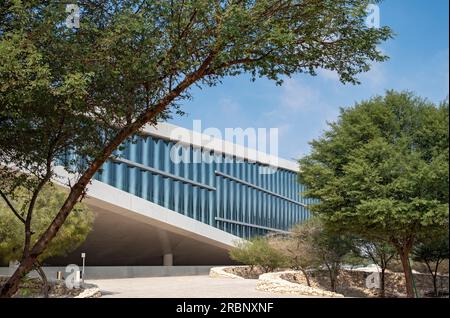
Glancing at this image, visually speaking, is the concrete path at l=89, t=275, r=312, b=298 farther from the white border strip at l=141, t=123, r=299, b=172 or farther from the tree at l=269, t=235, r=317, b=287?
the white border strip at l=141, t=123, r=299, b=172

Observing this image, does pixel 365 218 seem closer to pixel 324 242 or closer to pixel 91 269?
pixel 324 242

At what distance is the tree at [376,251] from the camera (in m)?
36.8

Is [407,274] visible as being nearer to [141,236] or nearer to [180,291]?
[180,291]

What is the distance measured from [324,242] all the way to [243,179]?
27.1 metres

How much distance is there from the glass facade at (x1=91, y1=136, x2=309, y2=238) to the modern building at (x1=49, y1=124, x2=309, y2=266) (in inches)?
3.4

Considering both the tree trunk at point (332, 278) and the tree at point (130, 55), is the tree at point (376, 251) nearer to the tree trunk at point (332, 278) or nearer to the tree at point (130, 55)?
the tree trunk at point (332, 278)

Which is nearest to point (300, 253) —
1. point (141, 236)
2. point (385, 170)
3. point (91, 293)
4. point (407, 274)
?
point (407, 274)

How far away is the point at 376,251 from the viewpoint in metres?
38.2

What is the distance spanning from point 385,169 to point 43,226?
14.5 metres

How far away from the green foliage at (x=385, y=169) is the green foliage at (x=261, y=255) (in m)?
16.2
